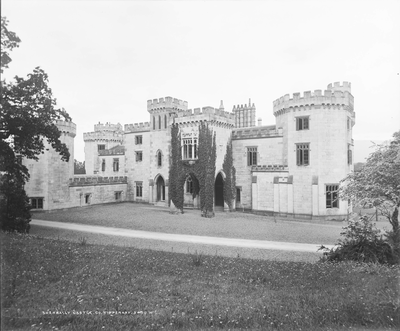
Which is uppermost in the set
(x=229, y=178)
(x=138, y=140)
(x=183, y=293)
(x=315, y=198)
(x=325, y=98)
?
(x=325, y=98)

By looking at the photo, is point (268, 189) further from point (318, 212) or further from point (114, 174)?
point (114, 174)

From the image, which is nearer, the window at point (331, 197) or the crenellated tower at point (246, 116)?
the window at point (331, 197)

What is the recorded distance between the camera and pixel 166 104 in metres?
31.8

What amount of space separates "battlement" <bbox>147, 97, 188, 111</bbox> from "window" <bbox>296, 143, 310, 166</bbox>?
1296 centimetres

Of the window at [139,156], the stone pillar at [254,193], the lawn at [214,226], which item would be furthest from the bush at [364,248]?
the window at [139,156]

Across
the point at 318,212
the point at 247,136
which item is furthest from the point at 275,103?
the point at 318,212

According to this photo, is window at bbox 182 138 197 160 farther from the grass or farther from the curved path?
the grass

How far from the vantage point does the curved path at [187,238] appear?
50.0 ft

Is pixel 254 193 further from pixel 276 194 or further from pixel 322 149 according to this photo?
pixel 322 149

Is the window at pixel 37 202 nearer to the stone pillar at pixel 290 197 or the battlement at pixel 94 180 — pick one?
the battlement at pixel 94 180

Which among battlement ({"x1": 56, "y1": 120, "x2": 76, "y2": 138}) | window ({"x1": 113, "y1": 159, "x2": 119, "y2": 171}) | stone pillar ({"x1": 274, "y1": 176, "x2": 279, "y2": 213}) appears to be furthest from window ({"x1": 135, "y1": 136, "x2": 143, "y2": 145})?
battlement ({"x1": 56, "y1": 120, "x2": 76, "y2": 138})

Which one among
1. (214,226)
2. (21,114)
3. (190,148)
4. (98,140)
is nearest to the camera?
(21,114)

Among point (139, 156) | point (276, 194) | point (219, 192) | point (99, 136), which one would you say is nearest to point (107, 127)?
point (99, 136)

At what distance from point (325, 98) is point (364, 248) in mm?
17044
